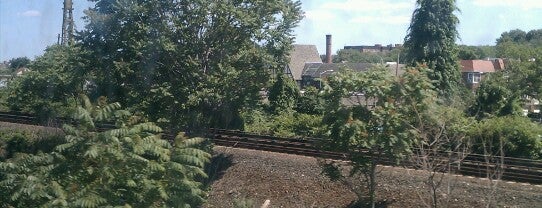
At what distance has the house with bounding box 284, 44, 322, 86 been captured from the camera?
2055 inches

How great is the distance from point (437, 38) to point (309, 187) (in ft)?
38.8

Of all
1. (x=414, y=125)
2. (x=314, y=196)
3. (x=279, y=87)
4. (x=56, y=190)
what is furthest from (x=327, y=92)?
(x=279, y=87)

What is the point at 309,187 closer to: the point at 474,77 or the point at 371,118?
the point at 371,118

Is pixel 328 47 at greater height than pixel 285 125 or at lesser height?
greater

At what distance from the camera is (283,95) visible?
35656 millimetres

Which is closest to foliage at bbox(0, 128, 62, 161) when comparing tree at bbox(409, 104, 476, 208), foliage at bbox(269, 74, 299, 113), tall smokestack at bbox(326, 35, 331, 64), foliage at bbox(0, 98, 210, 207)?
foliage at bbox(269, 74, 299, 113)

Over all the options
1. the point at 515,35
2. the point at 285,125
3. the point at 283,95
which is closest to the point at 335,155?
the point at 285,125

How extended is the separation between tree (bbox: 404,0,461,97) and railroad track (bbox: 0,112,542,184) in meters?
8.17

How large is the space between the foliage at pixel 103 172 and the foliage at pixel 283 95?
950 inches

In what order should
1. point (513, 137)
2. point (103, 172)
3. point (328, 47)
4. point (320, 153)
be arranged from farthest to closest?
point (328, 47) → point (320, 153) → point (513, 137) → point (103, 172)

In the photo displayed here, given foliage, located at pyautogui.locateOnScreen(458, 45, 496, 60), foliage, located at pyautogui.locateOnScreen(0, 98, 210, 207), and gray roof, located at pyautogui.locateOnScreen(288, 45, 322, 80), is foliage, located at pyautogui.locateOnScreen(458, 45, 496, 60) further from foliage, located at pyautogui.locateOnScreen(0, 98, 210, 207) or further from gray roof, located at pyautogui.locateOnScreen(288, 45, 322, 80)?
foliage, located at pyautogui.locateOnScreen(0, 98, 210, 207)

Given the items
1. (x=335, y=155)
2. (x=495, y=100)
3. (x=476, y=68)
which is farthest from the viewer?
(x=476, y=68)

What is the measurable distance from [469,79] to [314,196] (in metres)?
29.9

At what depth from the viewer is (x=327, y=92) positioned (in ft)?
57.7
